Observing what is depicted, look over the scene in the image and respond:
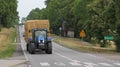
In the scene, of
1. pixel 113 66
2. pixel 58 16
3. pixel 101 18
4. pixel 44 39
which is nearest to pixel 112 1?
pixel 101 18

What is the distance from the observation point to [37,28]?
52375 millimetres

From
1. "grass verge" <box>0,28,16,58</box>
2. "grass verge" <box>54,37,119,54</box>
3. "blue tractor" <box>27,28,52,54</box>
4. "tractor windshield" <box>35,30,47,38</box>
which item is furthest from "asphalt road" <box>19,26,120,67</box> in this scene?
"grass verge" <box>54,37,119,54</box>

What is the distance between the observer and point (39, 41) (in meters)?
51.5

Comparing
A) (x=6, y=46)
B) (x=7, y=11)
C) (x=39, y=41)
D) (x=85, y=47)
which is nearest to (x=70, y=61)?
(x=39, y=41)

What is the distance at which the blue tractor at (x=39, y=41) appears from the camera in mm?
51406

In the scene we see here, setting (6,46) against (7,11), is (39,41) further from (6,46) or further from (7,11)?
(7,11)

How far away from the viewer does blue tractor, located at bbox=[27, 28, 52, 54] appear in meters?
51.4

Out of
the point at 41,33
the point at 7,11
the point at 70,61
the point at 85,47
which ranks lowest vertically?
the point at 70,61

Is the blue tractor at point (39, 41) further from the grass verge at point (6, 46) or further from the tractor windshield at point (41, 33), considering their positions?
the grass verge at point (6, 46)

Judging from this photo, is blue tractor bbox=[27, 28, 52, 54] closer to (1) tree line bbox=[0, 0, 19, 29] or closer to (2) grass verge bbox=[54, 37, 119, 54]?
(2) grass verge bbox=[54, 37, 119, 54]

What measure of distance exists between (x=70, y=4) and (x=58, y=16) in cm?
1077

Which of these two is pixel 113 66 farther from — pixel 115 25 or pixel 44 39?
pixel 115 25

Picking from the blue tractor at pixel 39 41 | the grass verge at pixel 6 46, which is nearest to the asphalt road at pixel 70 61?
the grass verge at pixel 6 46

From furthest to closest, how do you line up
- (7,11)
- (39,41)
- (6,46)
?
(7,11) → (6,46) → (39,41)
